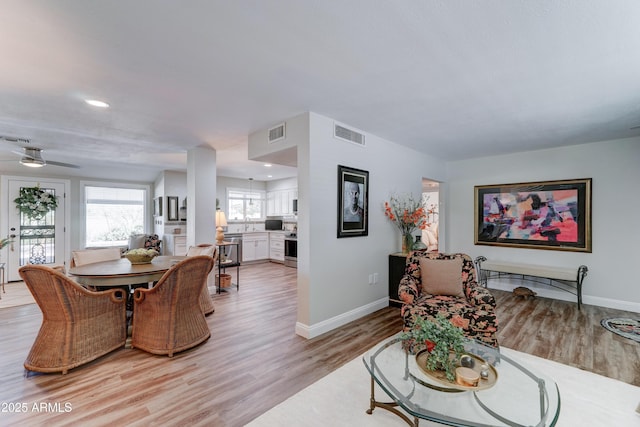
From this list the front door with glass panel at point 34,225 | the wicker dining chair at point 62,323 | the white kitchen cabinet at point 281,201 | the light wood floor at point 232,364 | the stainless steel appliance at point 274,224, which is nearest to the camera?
the light wood floor at point 232,364

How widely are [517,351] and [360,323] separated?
5.40 ft

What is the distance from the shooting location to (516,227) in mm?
4984

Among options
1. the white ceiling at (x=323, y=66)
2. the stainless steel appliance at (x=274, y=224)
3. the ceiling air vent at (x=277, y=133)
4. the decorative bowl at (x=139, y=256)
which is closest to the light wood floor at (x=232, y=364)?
the decorative bowl at (x=139, y=256)

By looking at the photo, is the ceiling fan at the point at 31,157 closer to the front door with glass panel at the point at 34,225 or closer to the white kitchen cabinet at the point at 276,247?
the front door with glass panel at the point at 34,225

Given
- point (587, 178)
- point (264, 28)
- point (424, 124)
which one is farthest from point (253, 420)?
point (587, 178)

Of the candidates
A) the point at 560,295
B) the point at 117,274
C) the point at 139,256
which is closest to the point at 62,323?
the point at 117,274

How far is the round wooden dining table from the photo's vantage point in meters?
2.71

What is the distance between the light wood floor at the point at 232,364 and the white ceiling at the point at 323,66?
2.47 meters

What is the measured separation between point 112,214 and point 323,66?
718 centimetres

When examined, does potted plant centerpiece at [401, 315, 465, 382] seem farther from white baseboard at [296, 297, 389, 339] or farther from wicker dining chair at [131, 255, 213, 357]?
wicker dining chair at [131, 255, 213, 357]

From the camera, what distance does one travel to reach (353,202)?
365 centimetres

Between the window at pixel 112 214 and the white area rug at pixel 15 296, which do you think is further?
the window at pixel 112 214

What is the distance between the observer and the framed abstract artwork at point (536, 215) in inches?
175

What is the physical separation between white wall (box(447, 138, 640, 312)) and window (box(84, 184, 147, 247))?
28.0 ft
